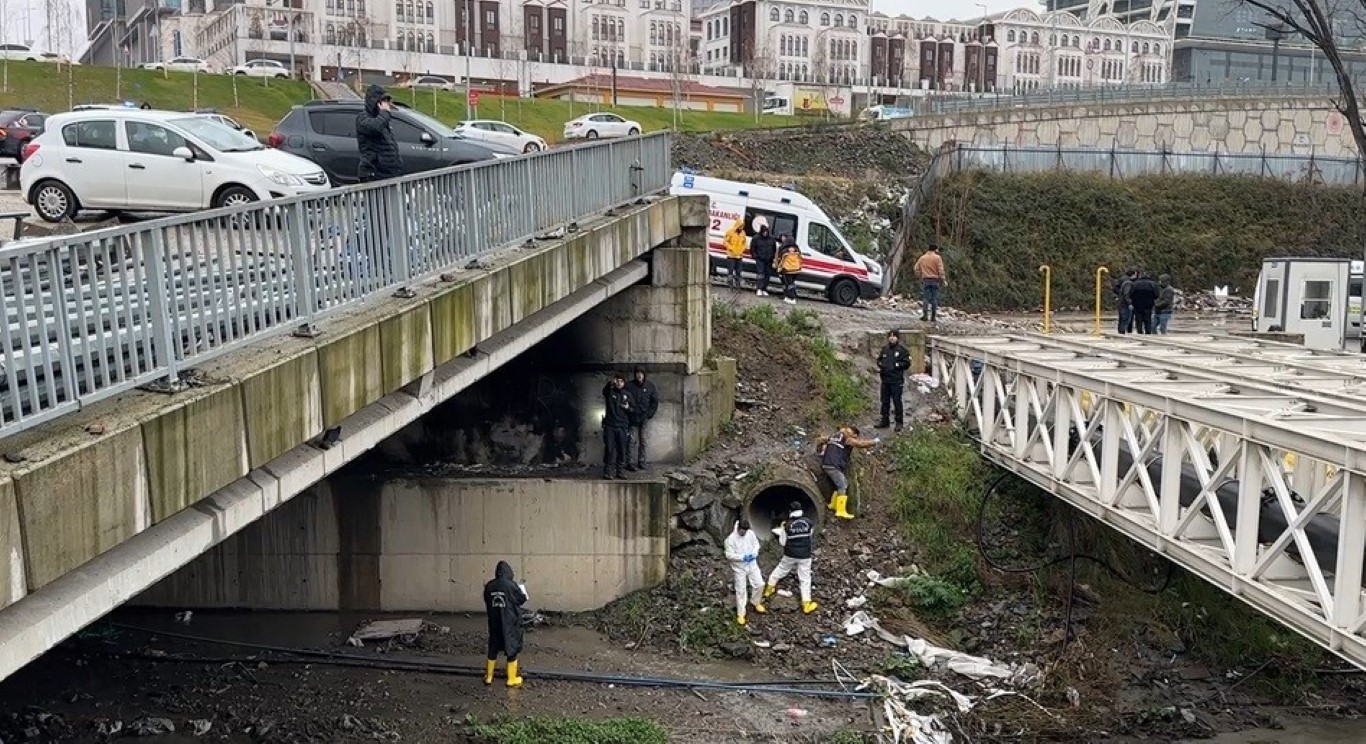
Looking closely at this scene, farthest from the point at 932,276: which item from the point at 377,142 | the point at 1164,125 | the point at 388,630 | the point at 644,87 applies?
the point at 644,87

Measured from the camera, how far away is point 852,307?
1003 inches

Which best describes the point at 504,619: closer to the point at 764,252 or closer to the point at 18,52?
the point at 764,252

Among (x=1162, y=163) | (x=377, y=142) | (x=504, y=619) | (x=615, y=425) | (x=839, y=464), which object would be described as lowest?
(x=504, y=619)

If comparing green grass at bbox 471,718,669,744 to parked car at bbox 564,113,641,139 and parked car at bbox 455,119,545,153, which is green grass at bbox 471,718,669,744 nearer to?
parked car at bbox 455,119,545,153

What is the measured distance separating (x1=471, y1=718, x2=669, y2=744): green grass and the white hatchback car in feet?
21.2

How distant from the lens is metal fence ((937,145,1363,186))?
119ft

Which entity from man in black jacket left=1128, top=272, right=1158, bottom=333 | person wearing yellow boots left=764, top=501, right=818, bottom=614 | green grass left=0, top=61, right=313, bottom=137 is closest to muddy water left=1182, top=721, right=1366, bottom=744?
person wearing yellow boots left=764, top=501, right=818, bottom=614

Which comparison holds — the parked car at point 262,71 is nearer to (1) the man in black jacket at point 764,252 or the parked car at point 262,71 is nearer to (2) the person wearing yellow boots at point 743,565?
(1) the man in black jacket at point 764,252

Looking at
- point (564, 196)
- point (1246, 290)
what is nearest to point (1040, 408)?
point (564, 196)

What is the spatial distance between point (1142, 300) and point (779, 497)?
33.7 feet

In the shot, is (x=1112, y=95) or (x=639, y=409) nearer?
(x=639, y=409)

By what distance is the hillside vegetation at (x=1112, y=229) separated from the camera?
32875 millimetres

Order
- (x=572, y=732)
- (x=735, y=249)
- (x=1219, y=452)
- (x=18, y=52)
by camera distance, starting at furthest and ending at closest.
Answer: (x=18, y=52) → (x=735, y=249) → (x=572, y=732) → (x=1219, y=452)

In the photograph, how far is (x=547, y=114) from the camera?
60.7 m
